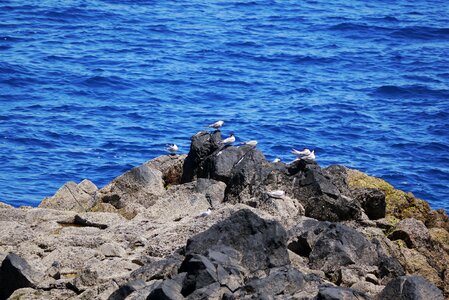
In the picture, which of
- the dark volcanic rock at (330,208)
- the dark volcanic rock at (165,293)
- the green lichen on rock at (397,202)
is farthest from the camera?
the green lichen on rock at (397,202)

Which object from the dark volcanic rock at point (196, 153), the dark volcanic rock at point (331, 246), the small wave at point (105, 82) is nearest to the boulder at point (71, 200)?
the dark volcanic rock at point (196, 153)

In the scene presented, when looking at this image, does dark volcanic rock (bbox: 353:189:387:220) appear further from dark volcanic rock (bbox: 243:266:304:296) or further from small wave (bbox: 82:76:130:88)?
small wave (bbox: 82:76:130:88)

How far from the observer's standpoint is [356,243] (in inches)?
661

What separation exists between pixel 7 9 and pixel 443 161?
28.2m

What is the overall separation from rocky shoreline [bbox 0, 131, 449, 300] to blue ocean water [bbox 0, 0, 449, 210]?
11084mm

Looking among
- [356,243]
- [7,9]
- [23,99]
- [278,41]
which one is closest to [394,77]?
[278,41]

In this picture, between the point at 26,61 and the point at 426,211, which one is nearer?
the point at 426,211

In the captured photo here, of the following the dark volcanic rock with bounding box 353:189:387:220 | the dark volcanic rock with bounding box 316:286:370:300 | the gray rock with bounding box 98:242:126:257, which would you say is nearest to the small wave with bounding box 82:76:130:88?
the dark volcanic rock with bounding box 353:189:387:220

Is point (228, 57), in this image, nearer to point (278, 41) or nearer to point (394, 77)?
point (278, 41)

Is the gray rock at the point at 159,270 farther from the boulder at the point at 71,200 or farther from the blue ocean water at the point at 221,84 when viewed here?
the blue ocean water at the point at 221,84

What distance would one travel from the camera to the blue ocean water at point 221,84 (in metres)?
35.5

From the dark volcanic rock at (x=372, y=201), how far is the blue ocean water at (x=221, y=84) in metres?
12.5

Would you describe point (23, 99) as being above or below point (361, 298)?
below

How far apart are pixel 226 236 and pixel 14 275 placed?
3516mm
